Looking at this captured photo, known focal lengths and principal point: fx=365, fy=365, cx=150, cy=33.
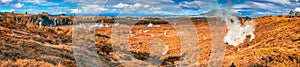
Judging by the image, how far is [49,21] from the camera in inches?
5689

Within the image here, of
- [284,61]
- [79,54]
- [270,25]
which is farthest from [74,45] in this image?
[270,25]

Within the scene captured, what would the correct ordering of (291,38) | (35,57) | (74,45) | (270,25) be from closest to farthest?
(35,57), (74,45), (291,38), (270,25)

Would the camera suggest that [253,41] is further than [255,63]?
Yes

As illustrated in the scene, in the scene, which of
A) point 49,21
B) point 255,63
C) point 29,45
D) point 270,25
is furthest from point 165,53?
point 49,21

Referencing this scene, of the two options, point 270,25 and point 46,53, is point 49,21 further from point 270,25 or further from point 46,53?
point 46,53

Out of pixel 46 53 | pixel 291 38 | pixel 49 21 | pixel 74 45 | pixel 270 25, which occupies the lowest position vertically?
pixel 49 21

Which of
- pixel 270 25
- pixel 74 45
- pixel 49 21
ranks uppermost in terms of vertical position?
A: pixel 74 45

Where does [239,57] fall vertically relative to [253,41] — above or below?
above

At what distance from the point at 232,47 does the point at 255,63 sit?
1279cm

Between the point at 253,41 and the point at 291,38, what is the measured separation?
5.69 metres

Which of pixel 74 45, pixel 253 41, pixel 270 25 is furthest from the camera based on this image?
pixel 270 25

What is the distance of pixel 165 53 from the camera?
41.4 m

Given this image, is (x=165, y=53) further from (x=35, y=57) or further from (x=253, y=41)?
(x=35, y=57)

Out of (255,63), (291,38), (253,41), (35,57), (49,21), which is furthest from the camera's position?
(49,21)
